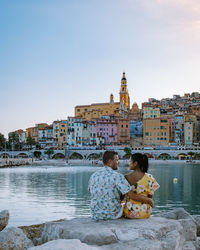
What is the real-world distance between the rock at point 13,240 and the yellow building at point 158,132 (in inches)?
3848

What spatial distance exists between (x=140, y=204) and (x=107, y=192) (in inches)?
25.8

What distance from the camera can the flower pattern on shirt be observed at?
18.5 feet

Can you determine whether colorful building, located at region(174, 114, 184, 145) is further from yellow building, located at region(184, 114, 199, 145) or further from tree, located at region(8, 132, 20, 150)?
tree, located at region(8, 132, 20, 150)

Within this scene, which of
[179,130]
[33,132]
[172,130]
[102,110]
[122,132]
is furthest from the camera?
[102,110]

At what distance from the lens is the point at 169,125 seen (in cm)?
10600

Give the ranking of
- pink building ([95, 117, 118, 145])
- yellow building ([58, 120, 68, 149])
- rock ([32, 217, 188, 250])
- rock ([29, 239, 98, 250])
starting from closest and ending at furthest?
rock ([29, 239, 98, 250])
rock ([32, 217, 188, 250])
pink building ([95, 117, 118, 145])
yellow building ([58, 120, 68, 149])

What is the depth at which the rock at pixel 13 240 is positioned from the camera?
5.41m

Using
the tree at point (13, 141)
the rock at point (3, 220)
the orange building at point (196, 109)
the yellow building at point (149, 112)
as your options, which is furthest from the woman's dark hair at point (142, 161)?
the orange building at point (196, 109)

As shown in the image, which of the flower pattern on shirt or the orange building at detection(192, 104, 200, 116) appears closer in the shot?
the flower pattern on shirt

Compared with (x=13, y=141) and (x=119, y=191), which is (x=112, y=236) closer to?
(x=119, y=191)

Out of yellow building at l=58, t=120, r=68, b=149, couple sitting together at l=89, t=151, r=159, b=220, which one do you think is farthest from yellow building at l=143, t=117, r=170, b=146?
couple sitting together at l=89, t=151, r=159, b=220

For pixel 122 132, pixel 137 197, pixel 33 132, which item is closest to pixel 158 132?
pixel 122 132

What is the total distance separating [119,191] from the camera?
580 centimetres

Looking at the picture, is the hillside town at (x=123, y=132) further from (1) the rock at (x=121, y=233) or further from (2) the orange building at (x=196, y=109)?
(1) the rock at (x=121, y=233)
